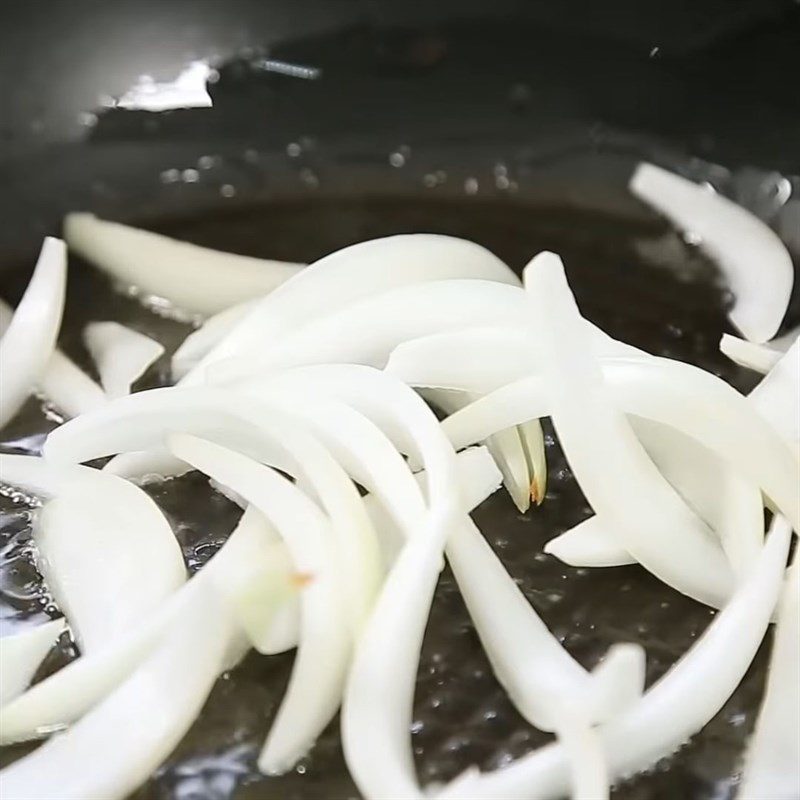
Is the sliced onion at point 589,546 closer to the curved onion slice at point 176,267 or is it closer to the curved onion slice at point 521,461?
the curved onion slice at point 521,461

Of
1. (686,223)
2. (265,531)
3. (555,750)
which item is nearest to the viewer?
→ (555,750)

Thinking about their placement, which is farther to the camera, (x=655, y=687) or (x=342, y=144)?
(x=342, y=144)

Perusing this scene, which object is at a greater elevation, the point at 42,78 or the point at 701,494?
the point at 42,78

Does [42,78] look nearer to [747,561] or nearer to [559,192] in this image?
[559,192]

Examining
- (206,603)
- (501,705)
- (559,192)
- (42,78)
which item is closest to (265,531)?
(206,603)

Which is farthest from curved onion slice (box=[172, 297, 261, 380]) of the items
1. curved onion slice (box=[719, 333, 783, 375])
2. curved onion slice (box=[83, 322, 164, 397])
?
curved onion slice (box=[719, 333, 783, 375])

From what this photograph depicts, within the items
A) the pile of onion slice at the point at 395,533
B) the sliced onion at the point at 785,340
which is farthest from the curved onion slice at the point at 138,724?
the sliced onion at the point at 785,340
